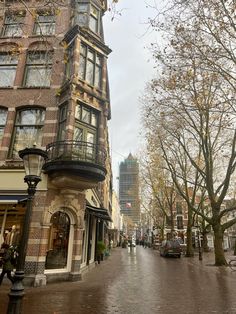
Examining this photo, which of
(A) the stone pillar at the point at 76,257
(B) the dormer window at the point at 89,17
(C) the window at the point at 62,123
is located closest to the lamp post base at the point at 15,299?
Result: (A) the stone pillar at the point at 76,257

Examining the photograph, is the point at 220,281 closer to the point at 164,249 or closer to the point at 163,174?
the point at 164,249

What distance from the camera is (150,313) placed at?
690 cm

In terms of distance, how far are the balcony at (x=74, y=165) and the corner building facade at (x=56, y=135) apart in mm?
45

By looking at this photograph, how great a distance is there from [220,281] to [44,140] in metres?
10.9

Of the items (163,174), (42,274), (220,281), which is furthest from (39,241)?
(163,174)

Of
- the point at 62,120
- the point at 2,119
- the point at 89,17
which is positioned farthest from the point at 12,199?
the point at 89,17

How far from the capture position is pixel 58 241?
12570 mm

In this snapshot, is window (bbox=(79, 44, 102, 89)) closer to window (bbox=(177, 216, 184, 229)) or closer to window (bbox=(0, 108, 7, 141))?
window (bbox=(0, 108, 7, 141))

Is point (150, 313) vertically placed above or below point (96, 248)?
below

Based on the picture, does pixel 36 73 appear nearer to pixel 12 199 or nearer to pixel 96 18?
pixel 96 18

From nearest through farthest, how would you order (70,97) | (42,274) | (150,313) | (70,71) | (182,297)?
(150,313) → (182,297) → (42,274) → (70,97) → (70,71)

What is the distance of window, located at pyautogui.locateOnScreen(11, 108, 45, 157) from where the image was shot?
13828 millimetres

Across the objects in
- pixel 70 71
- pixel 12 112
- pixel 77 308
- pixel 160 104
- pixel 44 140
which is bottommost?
pixel 77 308

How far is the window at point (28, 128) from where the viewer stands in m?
13.8
